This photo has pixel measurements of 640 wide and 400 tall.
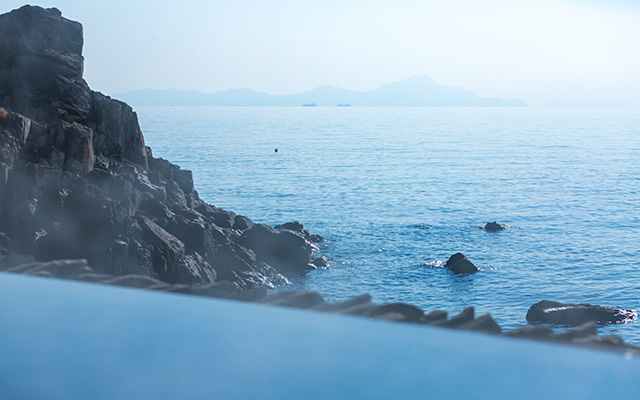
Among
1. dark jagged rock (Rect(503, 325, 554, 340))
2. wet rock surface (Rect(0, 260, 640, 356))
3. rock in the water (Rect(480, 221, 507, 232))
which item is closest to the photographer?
wet rock surface (Rect(0, 260, 640, 356))

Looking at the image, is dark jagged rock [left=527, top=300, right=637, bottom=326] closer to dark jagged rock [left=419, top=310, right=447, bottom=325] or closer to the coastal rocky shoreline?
the coastal rocky shoreline

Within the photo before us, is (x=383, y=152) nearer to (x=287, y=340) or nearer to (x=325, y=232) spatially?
(x=325, y=232)

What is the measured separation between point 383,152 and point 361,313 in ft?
330

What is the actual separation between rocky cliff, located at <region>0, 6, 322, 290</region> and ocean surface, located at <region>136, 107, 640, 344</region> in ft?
14.6

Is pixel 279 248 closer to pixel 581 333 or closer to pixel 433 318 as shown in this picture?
pixel 433 318

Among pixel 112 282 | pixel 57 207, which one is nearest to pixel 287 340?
pixel 112 282

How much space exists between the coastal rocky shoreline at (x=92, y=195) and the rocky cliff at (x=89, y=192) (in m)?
0.05

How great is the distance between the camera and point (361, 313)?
5.46m

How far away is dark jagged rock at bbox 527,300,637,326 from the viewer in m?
23.8

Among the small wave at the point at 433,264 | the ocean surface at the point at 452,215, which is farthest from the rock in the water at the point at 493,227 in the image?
the small wave at the point at 433,264

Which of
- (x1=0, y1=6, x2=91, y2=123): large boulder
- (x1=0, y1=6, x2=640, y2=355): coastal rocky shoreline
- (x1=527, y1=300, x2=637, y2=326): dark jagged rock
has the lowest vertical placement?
(x1=527, y1=300, x2=637, y2=326): dark jagged rock

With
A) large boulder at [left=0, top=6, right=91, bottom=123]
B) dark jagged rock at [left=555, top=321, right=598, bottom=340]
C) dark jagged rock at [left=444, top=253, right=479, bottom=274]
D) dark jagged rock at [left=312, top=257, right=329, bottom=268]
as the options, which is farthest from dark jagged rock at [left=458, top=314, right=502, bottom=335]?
dark jagged rock at [left=444, top=253, right=479, bottom=274]

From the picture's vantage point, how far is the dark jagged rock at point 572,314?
23.8 metres

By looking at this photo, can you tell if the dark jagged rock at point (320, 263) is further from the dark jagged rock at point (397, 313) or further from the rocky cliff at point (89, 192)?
the dark jagged rock at point (397, 313)
